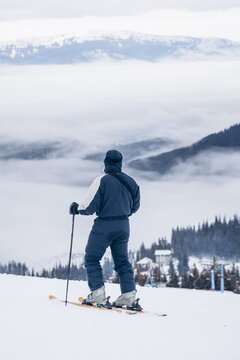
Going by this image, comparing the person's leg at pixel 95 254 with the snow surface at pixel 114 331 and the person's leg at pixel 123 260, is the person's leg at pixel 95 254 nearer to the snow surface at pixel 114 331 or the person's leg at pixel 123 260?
the person's leg at pixel 123 260

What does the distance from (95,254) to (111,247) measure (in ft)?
0.99

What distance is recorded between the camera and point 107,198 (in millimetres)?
8258

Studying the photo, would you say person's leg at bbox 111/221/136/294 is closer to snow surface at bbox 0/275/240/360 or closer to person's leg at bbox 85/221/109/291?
person's leg at bbox 85/221/109/291

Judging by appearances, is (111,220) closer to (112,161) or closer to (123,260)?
(123,260)

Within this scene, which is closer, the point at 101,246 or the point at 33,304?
the point at 101,246

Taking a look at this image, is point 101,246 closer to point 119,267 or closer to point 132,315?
point 119,267

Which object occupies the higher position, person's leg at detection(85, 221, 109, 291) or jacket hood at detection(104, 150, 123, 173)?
jacket hood at detection(104, 150, 123, 173)

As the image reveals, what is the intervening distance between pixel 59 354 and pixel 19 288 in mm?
5733

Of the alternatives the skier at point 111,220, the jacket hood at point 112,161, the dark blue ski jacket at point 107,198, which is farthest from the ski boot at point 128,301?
the jacket hood at point 112,161

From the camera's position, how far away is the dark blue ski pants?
8.33m

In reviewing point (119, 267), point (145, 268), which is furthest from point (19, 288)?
point (145, 268)

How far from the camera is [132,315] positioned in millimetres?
8008

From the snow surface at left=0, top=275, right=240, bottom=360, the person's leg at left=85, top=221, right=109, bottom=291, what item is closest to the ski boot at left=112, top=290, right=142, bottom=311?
the person's leg at left=85, top=221, right=109, bottom=291

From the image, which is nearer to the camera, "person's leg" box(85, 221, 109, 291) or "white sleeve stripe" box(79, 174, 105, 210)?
"white sleeve stripe" box(79, 174, 105, 210)
